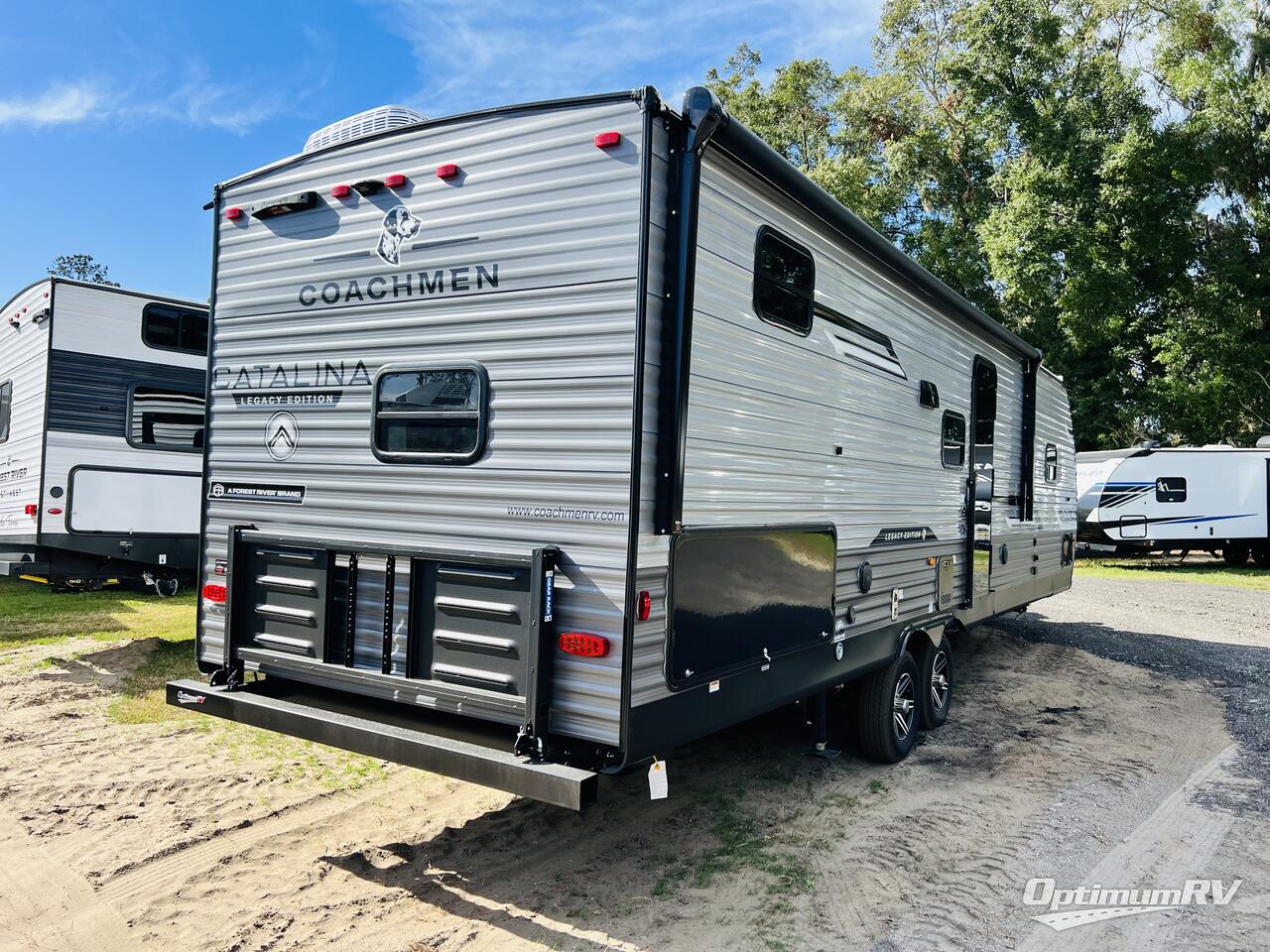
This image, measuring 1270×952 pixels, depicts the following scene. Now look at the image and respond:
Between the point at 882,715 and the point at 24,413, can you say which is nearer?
the point at 882,715

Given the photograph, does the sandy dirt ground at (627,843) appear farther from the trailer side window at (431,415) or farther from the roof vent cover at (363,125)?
A: the roof vent cover at (363,125)

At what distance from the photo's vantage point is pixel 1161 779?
5.64 m

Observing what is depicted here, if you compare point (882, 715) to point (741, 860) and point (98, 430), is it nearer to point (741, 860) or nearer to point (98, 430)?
point (741, 860)

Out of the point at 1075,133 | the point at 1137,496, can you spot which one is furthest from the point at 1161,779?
the point at 1075,133

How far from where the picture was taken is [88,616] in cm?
973

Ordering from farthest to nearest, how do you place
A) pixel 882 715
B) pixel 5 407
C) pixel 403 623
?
pixel 5 407 < pixel 882 715 < pixel 403 623

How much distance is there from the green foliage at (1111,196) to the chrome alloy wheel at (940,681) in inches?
674

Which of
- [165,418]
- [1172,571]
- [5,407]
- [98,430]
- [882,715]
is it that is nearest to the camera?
[882,715]

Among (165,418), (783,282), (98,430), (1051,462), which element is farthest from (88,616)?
(1051,462)

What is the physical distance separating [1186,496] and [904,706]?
1730cm

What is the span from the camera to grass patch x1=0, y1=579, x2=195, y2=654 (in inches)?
341

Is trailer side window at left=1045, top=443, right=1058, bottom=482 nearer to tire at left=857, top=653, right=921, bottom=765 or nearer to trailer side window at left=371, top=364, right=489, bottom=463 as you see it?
tire at left=857, top=653, right=921, bottom=765

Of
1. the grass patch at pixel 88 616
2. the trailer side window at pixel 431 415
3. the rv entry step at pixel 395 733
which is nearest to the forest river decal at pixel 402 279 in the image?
the trailer side window at pixel 431 415

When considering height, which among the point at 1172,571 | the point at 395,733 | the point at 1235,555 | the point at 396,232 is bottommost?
the point at 1172,571
